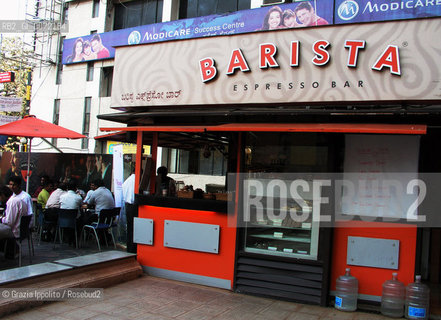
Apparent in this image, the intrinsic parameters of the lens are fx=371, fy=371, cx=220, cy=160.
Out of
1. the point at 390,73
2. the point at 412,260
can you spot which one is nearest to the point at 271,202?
the point at 412,260

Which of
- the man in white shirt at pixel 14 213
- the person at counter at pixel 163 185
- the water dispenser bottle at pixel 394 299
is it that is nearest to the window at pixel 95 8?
the person at counter at pixel 163 185

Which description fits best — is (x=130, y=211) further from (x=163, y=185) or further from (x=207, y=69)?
(x=207, y=69)

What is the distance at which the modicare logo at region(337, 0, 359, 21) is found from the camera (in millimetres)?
11906

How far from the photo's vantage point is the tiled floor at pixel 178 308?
15.3 ft

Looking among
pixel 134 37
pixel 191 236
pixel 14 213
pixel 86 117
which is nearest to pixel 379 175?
pixel 191 236

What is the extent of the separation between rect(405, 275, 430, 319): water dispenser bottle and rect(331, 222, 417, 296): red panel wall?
7.1 inches

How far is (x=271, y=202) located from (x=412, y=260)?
6.80ft

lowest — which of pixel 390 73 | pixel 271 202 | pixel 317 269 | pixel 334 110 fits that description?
pixel 317 269

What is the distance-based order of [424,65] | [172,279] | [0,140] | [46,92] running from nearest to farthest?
[424,65]
[172,279]
[0,140]
[46,92]

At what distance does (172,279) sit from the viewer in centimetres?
627

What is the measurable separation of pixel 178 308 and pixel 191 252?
1234mm

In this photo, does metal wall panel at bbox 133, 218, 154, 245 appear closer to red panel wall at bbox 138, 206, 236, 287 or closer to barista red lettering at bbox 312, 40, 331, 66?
red panel wall at bbox 138, 206, 236, 287

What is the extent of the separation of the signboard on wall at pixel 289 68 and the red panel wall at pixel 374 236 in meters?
1.76

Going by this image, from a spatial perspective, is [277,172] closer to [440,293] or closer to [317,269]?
[317,269]
